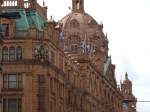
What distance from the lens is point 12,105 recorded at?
11338 cm

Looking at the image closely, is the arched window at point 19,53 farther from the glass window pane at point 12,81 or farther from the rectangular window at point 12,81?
the glass window pane at point 12,81

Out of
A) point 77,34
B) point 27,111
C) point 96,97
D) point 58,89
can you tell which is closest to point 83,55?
point 96,97

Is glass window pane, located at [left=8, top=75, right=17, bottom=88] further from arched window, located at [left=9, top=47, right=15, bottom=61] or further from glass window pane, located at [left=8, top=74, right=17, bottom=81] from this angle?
arched window, located at [left=9, top=47, right=15, bottom=61]

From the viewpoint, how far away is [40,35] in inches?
4562

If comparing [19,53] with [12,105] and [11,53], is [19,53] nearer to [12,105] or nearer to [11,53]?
[11,53]

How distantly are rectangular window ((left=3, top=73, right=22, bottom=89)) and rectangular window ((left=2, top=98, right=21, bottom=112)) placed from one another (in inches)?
79.8

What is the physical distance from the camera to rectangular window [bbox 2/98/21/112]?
113m

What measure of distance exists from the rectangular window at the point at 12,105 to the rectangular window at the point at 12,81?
6.65 feet

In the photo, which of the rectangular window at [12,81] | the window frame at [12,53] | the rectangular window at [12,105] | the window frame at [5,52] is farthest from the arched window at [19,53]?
the rectangular window at [12,105]

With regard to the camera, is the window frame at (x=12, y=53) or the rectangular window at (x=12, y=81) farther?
the window frame at (x=12, y=53)

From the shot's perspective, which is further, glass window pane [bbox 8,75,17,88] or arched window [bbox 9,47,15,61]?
arched window [bbox 9,47,15,61]

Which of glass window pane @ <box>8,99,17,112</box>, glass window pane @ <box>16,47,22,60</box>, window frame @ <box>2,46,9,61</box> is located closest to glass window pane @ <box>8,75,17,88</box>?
glass window pane @ <box>8,99,17,112</box>

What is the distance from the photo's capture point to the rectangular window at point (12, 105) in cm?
11325

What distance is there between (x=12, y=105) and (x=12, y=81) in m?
3.66
